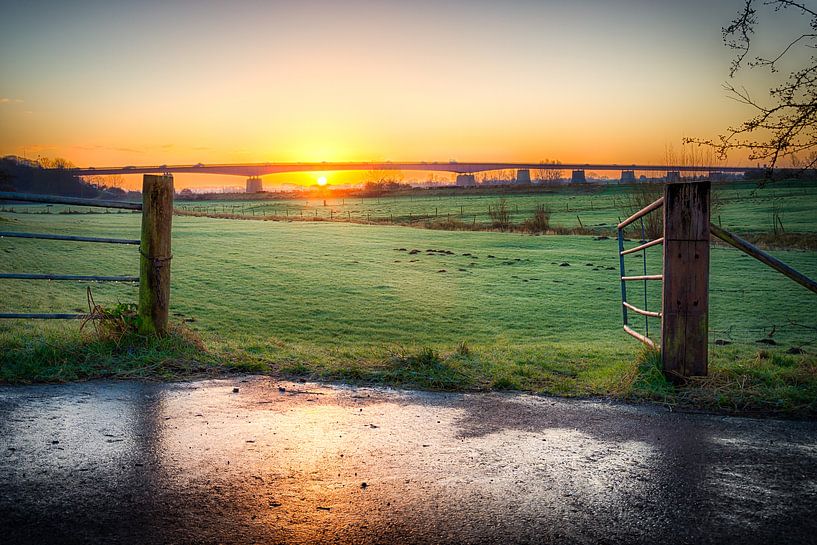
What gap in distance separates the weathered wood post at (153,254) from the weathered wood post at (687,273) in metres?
5.47

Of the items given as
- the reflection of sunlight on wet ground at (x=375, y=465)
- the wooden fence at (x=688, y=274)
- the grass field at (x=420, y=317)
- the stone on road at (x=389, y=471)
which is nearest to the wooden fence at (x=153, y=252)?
the grass field at (x=420, y=317)

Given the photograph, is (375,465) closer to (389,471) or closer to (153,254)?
(389,471)

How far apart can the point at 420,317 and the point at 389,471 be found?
1024 cm

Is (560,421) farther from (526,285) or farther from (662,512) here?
(526,285)

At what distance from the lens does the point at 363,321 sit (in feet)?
44.4

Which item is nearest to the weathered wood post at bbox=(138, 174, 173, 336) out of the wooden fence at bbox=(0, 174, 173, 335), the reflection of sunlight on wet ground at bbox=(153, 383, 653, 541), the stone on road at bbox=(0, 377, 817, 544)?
the wooden fence at bbox=(0, 174, 173, 335)

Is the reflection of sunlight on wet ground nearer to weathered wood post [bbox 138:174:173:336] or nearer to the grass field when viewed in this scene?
the grass field

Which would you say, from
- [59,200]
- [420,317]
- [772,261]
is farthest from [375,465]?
[420,317]

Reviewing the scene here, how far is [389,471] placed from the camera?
3.85 m

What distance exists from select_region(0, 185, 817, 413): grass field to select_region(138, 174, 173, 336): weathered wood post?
0.35m

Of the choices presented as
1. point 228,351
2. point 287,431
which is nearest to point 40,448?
point 287,431

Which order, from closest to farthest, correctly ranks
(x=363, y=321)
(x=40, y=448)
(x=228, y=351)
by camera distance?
1. (x=40, y=448)
2. (x=228, y=351)
3. (x=363, y=321)

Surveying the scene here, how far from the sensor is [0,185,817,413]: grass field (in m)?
6.38

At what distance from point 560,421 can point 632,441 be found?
67cm
